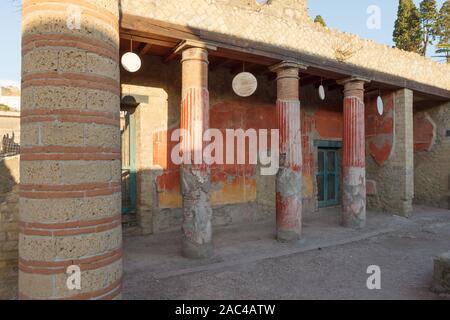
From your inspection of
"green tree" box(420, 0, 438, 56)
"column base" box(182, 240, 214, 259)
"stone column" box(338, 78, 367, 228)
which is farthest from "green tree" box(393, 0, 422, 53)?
"column base" box(182, 240, 214, 259)

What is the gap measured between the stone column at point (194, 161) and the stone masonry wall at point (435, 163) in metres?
7.92

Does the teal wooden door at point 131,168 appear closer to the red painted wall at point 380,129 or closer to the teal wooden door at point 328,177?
the teal wooden door at point 328,177

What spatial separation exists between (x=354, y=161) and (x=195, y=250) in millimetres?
4109

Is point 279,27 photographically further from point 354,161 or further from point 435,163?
point 435,163

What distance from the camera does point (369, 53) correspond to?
718 centimetres

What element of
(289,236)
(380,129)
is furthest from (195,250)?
(380,129)

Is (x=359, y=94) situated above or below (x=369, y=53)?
below

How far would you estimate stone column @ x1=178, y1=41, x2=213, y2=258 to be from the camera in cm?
477

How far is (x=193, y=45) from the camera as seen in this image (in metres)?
4.80

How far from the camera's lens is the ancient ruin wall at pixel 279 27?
4.74 metres

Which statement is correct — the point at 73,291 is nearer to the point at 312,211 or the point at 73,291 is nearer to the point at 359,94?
the point at 359,94
